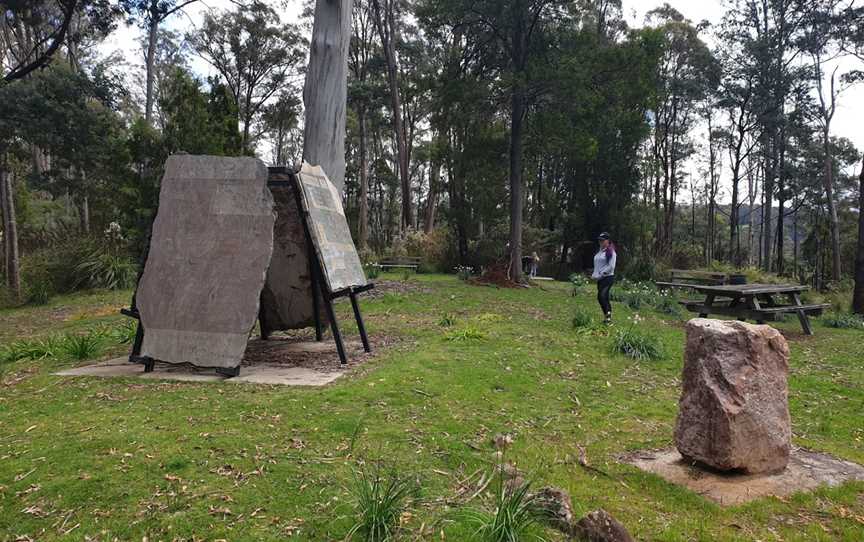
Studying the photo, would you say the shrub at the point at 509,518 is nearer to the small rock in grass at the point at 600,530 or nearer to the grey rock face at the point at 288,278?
the small rock in grass at the point at 600,530

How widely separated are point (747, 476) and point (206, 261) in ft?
16.3

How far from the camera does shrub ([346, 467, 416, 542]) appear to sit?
98.0 inches

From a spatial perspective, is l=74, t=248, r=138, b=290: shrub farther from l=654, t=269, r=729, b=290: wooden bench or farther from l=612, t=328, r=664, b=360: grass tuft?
l=654, t=269, r=729, b=290: wooden bench

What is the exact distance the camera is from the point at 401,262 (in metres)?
19.5

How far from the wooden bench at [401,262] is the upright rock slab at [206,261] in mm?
13140

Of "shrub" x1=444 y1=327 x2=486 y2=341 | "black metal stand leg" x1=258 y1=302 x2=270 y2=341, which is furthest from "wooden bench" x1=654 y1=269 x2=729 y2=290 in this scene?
"black metal stand leg" x1=258 y1=302 x2=270 y2=341

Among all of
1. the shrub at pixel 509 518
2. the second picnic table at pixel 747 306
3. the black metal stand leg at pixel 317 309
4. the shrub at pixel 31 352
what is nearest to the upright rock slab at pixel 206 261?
the black metal stand leg at pixel 317 309

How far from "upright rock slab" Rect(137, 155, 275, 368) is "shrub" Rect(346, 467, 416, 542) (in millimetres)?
2997

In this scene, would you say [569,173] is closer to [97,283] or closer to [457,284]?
[457,284]

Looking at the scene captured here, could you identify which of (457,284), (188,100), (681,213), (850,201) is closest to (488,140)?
(457,284)

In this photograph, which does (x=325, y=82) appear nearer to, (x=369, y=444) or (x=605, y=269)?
(x=605, y=269)

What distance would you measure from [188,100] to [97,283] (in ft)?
20.5

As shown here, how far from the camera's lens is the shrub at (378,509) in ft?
8.16

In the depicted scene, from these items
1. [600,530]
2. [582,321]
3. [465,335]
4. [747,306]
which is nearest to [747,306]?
[747,306]
